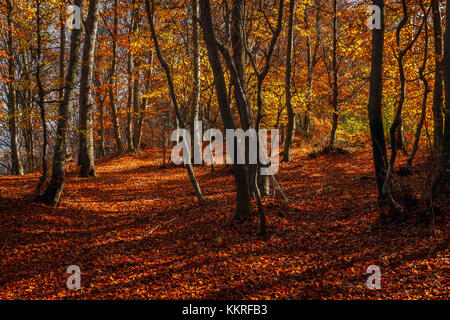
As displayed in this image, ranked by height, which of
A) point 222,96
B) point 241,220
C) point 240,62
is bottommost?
point 241,220

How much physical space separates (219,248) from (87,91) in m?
8.13

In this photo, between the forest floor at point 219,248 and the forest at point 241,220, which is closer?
the forest floor at point 219,248

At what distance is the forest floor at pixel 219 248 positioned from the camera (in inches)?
148

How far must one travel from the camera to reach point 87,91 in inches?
404

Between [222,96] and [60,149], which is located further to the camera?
[60,149]

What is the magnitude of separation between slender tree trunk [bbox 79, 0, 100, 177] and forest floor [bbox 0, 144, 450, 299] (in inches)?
101

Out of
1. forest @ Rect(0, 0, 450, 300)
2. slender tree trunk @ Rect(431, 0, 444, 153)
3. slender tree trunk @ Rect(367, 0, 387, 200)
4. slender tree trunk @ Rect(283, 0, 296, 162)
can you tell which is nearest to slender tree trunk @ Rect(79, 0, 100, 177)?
forest @ Rect(0, 0, 450, 300)

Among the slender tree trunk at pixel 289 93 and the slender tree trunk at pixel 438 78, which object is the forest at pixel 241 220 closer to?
the slender tree trunk at pixel 438 78

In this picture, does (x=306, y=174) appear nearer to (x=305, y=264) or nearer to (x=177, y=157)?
(x=305, y=264)

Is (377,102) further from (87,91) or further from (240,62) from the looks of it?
(87,91)

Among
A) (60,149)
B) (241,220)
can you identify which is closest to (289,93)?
(241,220)

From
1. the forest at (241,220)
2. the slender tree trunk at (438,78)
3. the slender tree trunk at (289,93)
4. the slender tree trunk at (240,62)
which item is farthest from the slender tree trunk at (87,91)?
the slender tree trunk at (438,78)

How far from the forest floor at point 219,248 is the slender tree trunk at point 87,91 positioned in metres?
2.55
